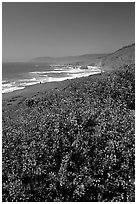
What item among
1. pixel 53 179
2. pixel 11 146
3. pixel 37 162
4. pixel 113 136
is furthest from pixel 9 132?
pixel 113 136

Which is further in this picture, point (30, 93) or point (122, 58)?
point (122, 58)

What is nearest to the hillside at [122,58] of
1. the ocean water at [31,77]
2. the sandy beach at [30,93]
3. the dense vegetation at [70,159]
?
the ocean water at [31,77]

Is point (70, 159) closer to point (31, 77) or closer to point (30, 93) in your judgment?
point (30, 93)

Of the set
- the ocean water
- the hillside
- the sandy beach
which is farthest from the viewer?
the hillside

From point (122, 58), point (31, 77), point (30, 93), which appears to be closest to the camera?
point (30, 93)

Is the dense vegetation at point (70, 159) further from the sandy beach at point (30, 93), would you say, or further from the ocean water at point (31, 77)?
the ocean water at point (31, 77)

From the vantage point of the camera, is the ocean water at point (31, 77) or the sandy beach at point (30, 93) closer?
the sandy beach at point (30, 93)

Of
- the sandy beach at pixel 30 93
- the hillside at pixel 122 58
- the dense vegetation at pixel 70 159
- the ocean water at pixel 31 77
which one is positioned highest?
the hillside at pixel 122 58

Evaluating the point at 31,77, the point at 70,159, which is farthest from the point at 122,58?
the point at 70,159

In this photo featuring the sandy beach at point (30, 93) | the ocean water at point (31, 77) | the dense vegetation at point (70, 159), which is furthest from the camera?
the ocean water at point (31, 77)

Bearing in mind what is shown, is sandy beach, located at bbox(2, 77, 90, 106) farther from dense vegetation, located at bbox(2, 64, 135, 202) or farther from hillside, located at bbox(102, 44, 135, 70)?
hillside, located at bbox(102, 44, 135, 70)

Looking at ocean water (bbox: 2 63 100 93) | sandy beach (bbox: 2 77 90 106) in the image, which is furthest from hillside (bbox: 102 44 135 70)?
sandy beach (bbox: 2 77 90 106)
